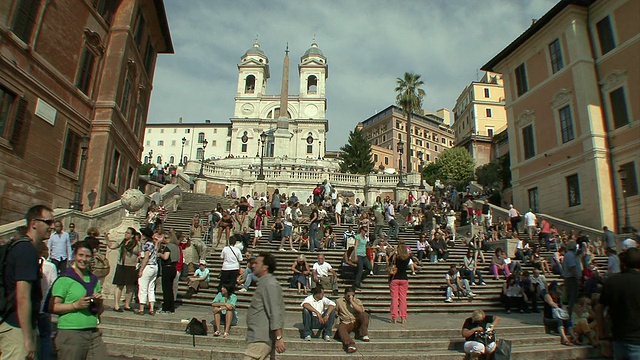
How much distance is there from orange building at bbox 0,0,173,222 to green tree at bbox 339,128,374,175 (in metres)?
39.7

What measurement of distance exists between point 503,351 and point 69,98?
18773mm

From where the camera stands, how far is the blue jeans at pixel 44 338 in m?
4.26

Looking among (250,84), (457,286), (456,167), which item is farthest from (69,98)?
(250,84)

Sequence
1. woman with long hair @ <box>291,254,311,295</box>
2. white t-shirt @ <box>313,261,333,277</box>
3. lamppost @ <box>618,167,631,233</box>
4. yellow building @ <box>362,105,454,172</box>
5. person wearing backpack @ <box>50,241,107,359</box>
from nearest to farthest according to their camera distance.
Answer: person wearing backpack @ <box>50,241,107,359</box> → white t-shirt @ <box>313,261,333,277</box> → woman with long hair @ <box>291,254,311,295</box> → lamppost @ <box>618,167,631,233</box> → yellow building @ <box>362,105,454,172</box>

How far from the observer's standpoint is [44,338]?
431 centimetres

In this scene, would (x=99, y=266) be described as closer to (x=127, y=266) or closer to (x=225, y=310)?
(x=127, y=266)

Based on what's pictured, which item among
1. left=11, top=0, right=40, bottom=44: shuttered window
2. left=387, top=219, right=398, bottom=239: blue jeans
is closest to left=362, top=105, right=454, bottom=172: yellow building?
left=387, top=219, right=398, bottom=239: blue jeans

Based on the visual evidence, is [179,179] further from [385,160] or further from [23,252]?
[385,160]

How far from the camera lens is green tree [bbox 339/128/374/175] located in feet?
199

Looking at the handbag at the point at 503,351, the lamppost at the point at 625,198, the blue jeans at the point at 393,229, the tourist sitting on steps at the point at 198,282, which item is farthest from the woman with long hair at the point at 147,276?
the lamppost at the point at 625,198

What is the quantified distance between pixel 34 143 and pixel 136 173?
33.6 ft

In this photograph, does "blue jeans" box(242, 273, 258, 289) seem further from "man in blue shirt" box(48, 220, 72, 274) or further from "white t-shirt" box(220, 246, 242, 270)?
"man in blue shirt" box(48, 220, 72, 274)

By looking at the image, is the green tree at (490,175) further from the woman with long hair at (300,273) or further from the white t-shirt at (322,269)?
the woman with long hair at (300,273)

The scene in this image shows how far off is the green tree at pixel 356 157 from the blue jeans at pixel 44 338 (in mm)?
56147
